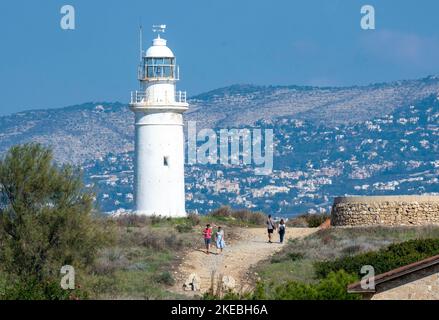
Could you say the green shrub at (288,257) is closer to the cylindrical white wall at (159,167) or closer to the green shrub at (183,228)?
the green shrub at (183,228)

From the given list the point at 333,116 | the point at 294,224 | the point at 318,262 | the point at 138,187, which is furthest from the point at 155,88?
the point at 333,116

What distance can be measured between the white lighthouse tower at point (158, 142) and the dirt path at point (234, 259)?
3.40 m

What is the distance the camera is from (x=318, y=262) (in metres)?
41.0

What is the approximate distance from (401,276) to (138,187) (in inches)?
906

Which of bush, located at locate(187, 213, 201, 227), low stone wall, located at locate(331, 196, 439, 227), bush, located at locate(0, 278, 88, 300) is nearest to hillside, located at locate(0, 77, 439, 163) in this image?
bush, located at locate(187, 213, 201, 227)

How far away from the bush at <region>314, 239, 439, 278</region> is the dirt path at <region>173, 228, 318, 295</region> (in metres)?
1.96

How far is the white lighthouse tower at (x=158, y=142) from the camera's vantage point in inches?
2012

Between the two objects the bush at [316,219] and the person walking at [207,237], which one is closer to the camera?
the person walking at [207,237]

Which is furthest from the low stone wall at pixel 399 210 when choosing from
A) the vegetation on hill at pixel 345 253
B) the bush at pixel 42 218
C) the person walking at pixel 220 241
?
the bush at pixel 42 218

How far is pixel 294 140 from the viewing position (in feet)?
356

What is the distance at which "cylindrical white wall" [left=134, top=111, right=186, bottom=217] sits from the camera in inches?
2010

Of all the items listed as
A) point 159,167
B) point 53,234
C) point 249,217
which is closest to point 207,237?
point 159,167

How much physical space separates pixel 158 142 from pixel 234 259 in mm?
8988

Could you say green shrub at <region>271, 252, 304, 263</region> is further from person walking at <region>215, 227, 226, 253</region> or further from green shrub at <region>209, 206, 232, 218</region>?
green shrub at <region>209, 206, 232, 218</region>
